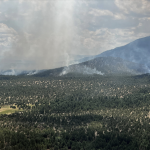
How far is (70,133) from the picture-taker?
18162cm

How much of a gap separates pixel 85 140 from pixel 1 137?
209ft

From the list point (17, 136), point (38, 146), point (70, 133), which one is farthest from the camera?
point (70, 133)

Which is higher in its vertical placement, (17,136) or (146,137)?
(17,136)

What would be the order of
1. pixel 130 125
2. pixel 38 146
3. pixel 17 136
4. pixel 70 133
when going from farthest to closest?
pixel 130 125 < pixel 70 133 < pixel 17 136 < pixel 38 146

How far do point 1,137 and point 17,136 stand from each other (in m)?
12.0

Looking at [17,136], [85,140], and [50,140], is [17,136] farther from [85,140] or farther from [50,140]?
[85,140]

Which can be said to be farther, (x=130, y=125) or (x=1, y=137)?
(x=130, y=125)

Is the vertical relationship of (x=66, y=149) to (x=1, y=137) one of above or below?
below

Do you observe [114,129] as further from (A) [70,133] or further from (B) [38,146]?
(B) [38,146]

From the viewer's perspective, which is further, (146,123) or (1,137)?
(146,123)

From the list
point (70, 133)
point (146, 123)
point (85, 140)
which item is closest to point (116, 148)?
point (85, 140)

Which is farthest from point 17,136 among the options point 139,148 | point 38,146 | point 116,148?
point 139,148

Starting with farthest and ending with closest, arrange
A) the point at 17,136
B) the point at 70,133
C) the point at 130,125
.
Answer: the point at 130,125
the point at 70,133
the point at 17,136

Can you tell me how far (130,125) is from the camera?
194m
